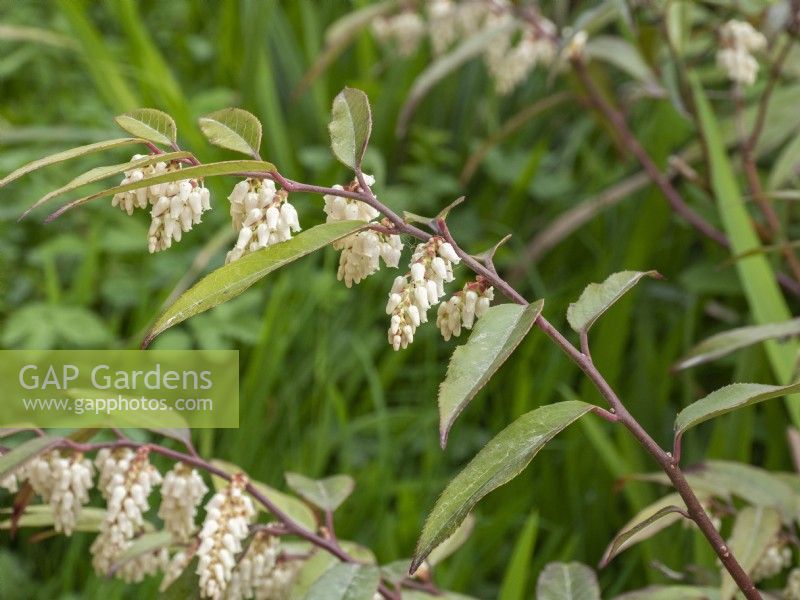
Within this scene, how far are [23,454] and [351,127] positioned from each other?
0.39m

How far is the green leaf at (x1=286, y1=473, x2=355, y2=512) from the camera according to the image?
117cm

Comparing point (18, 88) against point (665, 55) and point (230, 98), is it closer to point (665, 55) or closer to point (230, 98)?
point (230, 98)

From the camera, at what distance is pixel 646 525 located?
86 cm

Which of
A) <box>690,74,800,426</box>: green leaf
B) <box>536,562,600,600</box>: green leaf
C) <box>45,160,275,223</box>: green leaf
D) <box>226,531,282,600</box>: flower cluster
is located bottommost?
<box>536,562,600,600</box>: green leaf

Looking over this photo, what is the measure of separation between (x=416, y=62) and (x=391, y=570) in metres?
2.03

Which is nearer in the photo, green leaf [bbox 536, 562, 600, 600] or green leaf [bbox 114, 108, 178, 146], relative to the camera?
green leaf [bbox 114, 108, 178, 146]

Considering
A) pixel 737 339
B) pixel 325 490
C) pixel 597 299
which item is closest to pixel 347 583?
pixel 325 490

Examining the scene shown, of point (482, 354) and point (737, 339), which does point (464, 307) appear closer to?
point (482, 354)

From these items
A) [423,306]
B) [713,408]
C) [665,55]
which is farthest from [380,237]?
[665,55]

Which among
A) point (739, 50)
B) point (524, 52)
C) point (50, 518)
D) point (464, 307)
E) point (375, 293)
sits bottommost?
point (50, 518)

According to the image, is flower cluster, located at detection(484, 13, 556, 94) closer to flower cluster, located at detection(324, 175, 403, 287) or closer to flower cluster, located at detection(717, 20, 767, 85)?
flower cluster, located at detection(717, 20, 767, 85)

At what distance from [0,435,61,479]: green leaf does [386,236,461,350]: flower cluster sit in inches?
12.8

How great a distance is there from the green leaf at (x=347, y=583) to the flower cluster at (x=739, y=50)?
1190mm

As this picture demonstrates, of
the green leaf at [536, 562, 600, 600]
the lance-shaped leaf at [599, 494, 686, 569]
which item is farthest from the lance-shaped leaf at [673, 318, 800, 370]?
the green leaf at [536, 562, 600, 600]
